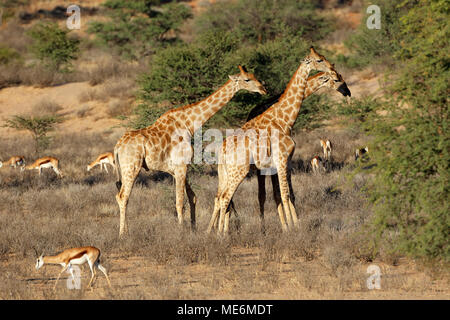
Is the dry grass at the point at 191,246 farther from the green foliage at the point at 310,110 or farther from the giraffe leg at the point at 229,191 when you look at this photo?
the green foliage at the point at 310,110

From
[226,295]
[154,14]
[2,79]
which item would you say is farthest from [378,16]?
[226,295]

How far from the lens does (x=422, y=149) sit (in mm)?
6660

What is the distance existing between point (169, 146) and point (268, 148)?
1.62 m

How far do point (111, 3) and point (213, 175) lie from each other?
72.1ft

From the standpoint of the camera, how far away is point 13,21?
46969 mm

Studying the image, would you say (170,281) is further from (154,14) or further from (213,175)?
(154,14)

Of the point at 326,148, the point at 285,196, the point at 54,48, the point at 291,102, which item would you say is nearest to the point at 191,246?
the point at 285,196

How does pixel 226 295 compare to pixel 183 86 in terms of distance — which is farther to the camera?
pixel 183 86

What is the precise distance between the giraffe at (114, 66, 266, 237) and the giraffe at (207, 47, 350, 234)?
516 millimetres

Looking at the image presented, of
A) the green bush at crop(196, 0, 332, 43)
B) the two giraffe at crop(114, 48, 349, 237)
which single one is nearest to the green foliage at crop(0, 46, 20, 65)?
the green bush at crop(196, 0, 332, 43)

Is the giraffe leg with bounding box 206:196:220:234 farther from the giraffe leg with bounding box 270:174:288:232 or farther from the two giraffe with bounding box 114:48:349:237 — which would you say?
the giraffe leg with bounding box 270:174:288:232

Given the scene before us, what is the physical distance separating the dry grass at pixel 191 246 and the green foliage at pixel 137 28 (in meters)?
19.4

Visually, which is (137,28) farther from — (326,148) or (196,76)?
(196,76)

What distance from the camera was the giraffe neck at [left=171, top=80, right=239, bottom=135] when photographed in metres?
9.89
